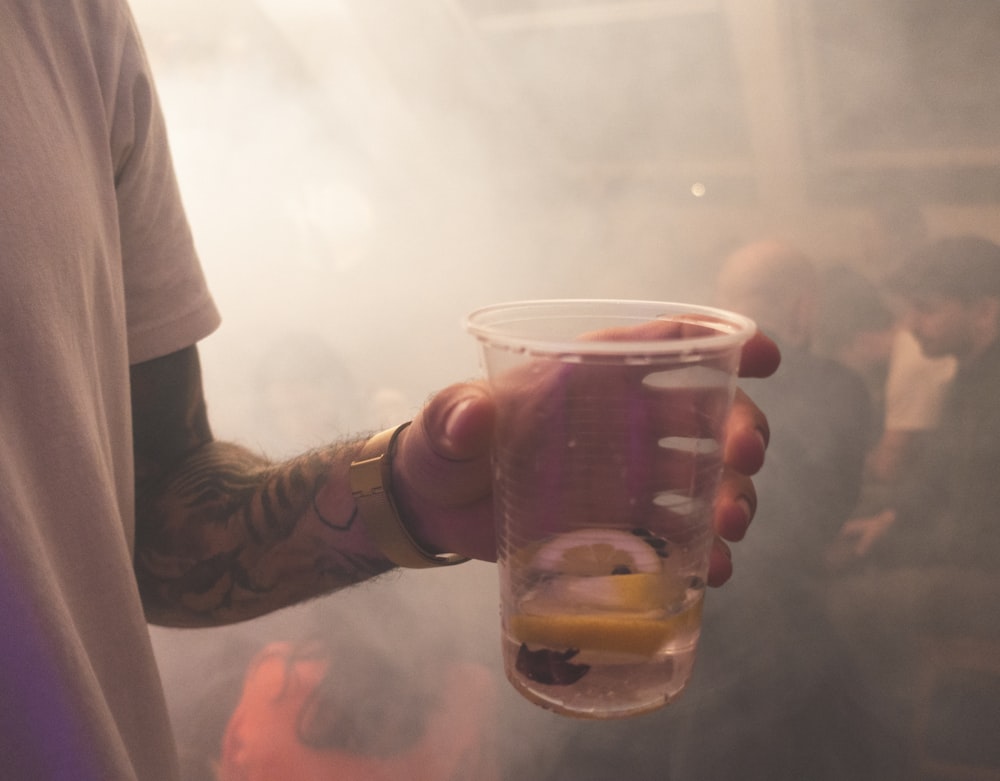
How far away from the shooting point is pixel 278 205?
4.16ft

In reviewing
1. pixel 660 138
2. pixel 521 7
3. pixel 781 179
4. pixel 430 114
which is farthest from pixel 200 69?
Answer: pixel 781 179

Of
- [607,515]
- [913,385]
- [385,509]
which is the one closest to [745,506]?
[607,515]

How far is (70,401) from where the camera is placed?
1.89 ft

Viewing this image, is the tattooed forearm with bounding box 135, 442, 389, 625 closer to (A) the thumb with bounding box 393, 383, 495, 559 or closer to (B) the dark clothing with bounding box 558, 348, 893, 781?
(A) the thumb with bounding box 393, 383, 495, 559

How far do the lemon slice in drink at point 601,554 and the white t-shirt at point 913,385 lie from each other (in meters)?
0.58

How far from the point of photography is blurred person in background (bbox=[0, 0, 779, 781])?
1.79 ft

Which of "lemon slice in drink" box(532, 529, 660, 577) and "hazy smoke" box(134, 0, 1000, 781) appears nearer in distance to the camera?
"lemon slice in drink" box(532, 529, 660, 577)

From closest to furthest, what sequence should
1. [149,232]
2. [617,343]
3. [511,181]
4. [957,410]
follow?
[617,343]
[149,232]
[957,410]
[511,181]

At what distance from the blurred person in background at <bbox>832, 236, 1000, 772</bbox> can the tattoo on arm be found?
64cm

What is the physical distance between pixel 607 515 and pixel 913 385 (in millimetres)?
608

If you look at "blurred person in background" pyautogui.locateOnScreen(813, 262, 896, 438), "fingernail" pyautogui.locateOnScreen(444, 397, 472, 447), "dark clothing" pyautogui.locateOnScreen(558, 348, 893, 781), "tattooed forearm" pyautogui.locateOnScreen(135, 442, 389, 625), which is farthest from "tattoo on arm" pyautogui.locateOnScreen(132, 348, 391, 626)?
"blurred person in background" pyautogui.locateOnScreen(813, 262, 896, 438)

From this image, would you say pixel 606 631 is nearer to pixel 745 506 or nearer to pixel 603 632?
pixel 603 632

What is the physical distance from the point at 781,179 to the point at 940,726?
723mm

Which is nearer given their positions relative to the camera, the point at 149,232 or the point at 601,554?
the point at 601,554
